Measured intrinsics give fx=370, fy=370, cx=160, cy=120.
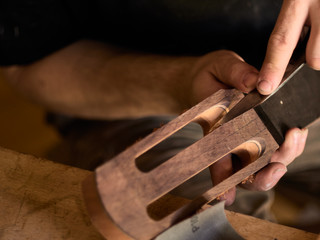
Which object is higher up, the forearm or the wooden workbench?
the wooden workbench

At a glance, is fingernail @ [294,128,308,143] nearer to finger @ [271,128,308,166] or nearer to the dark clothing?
finger @ [271,128,308,166]

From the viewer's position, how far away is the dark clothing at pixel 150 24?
35.2 inches

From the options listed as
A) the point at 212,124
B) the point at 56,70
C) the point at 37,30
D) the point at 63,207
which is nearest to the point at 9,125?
the point at 56,70

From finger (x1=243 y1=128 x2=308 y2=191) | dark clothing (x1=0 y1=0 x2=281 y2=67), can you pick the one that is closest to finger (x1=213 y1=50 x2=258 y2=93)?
finger (x1=243 y1=128 x2=308 y2=191)

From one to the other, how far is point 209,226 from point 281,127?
19 cm

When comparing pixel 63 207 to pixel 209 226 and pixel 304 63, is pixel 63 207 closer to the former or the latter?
pixel 209 226

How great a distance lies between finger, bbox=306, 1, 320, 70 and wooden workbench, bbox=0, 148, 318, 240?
0.26 meters

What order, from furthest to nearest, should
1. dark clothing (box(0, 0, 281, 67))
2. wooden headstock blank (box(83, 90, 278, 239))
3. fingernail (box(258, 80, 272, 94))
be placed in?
1. dark clothing (box(0, 0, 281, 67))
2. fingernail (box(258, 80, 272, 94))
3. wooden headstock blank (box(83, 90, 278, 239))

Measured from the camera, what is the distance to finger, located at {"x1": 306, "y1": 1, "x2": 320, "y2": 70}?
1.90ft

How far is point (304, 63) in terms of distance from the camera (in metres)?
0.61

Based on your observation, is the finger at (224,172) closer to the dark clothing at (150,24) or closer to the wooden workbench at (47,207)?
the wooden workbench at (47,207)

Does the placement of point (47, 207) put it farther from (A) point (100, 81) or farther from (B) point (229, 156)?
(A) point (100, 81)

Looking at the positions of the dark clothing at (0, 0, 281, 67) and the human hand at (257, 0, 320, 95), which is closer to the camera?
the human hand at (257, 0, 320, 95)

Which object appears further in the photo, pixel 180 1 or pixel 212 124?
pixel 180 1
